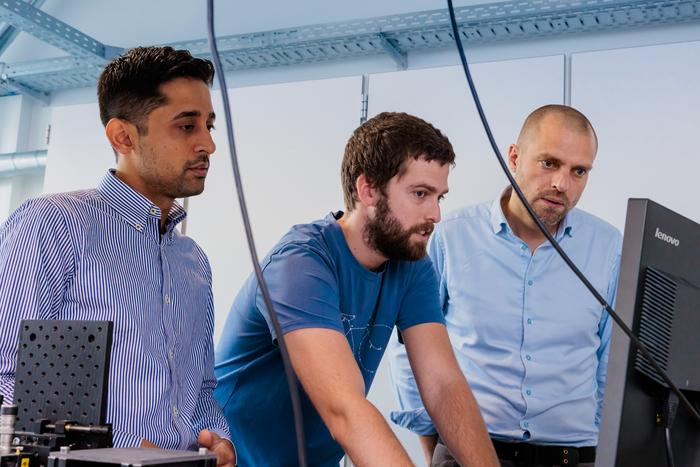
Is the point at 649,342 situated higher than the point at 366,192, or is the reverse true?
the point at 366,192

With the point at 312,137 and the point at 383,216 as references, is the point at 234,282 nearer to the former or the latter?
the point at 312,137

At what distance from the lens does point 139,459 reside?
0.81 metres

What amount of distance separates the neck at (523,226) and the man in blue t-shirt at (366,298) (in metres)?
0.37

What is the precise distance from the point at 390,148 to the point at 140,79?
51 cm

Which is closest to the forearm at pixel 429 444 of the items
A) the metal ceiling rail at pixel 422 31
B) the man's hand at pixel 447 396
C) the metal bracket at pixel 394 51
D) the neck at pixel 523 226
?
the man's hand at pixel 447 396

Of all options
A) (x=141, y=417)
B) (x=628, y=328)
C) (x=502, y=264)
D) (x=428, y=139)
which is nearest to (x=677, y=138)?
(x=502, y=264)

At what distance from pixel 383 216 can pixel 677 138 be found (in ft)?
3.57

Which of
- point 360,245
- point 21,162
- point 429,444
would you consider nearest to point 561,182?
point 360,245

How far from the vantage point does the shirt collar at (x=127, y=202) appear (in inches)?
63.1

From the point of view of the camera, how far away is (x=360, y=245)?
68.4 inches

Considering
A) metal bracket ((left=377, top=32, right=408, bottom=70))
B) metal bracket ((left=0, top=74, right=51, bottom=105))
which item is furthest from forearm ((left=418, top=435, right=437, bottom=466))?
metal bracket ((left=0, top=74, right=51, bottom=105))

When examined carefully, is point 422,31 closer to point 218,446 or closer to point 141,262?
point 141,262

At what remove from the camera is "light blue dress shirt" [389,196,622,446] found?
198cm

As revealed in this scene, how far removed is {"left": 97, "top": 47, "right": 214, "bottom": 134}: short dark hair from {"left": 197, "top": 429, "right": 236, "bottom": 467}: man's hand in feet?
1.93
